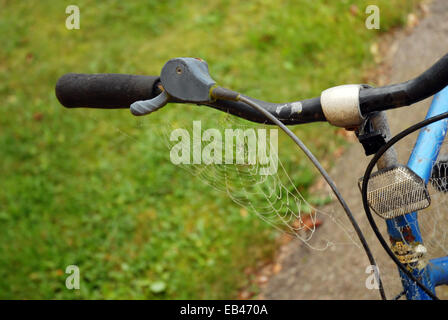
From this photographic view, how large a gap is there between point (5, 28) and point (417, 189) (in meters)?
5.25

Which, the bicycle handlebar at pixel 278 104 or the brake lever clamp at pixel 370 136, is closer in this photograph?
the bicycle handlebar at pixel 278 104

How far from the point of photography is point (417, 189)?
118 centimetres

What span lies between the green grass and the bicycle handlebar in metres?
1.83

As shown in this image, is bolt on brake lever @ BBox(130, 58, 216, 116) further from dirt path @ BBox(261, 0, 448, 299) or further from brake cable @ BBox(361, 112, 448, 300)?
dirt path @ BBox(261, 0, 448, 299)

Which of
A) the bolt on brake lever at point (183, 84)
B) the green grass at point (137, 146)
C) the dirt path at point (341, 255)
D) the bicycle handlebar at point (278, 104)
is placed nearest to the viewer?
the bicycle handlebar at point (278, 104)

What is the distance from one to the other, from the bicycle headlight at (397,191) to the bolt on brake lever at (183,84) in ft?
1.49

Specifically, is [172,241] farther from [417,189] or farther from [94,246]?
[417,189]

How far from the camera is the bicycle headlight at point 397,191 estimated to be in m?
1.18

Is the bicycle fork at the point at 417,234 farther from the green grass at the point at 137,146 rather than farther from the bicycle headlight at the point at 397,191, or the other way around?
the green grass at the point at 137,146

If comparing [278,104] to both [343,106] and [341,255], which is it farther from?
[341,255]

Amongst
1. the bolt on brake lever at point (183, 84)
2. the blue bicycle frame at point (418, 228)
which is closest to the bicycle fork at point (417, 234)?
the blue bicycle frame at point (418, 228)

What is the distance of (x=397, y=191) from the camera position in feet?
3.91

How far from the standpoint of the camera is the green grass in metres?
3.47

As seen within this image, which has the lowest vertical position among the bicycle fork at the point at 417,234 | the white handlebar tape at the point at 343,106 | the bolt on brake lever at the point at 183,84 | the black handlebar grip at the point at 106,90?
the bicycle fork at the point at 417,234
